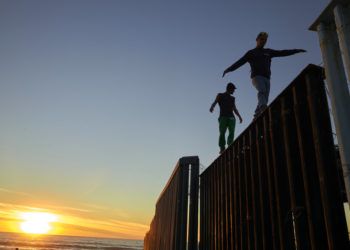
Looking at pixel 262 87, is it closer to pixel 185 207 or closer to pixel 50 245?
pixel 185 207

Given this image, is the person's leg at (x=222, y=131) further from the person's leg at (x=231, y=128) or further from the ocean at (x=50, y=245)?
the ocean at (x=50, y=245)

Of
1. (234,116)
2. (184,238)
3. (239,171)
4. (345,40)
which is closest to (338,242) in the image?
(345,40)

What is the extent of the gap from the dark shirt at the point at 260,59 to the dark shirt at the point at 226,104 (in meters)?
1.94

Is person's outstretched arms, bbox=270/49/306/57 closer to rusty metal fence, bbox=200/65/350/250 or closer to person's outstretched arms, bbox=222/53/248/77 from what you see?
person's outstretched arms, bbox=222/53/248/77

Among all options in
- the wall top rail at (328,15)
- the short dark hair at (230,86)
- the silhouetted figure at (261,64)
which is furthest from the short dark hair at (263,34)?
the wall top rail at (328,15)

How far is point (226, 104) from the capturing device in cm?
892

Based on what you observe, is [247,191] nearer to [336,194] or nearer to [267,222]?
[267,222]

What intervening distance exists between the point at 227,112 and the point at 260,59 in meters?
2.29

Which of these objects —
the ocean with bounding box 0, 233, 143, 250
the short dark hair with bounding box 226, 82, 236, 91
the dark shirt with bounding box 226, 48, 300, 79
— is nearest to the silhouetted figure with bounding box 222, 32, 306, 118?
the dark shirt with bounding box 226, 48, 300, 79

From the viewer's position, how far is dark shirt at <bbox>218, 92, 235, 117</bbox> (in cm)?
888

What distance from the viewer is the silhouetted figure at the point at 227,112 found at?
28.6 ft

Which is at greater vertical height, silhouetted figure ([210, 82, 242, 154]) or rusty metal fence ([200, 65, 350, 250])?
silhouetted figure ([210, 82, 242, 154])

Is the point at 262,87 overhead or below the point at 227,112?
below

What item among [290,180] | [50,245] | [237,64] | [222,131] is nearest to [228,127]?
[222,131]
